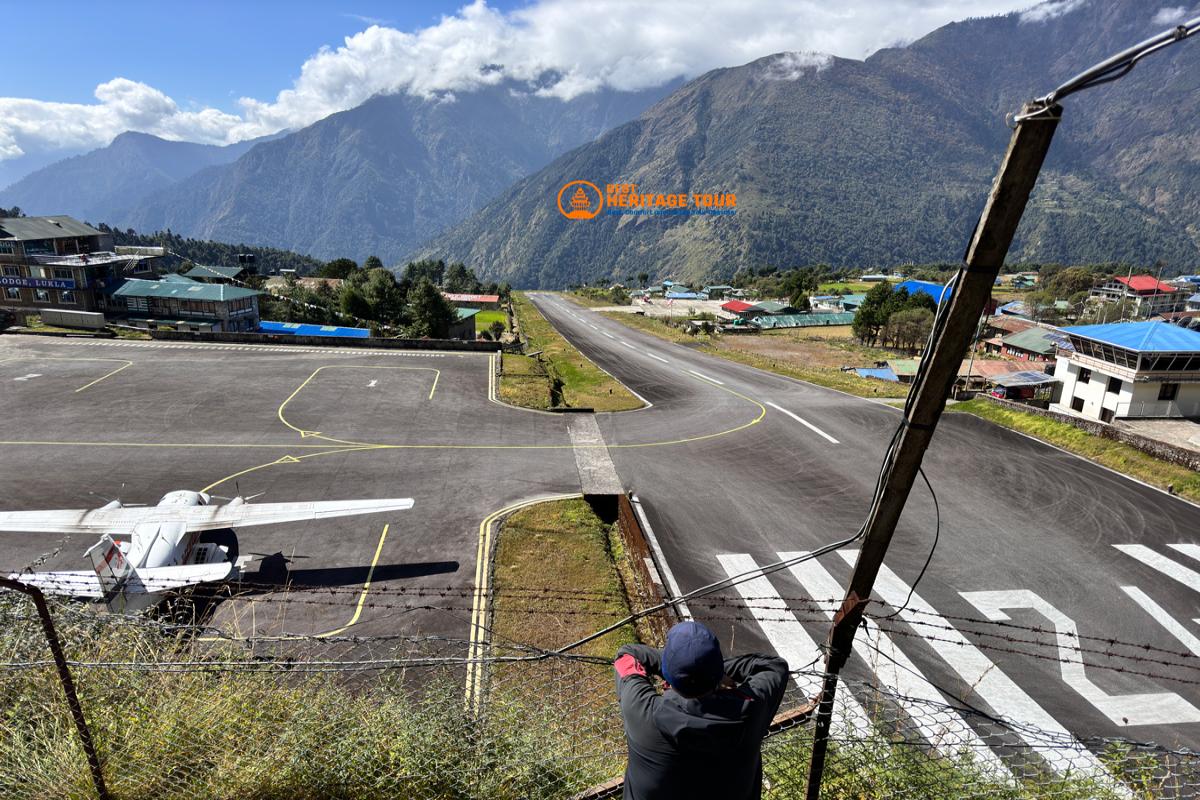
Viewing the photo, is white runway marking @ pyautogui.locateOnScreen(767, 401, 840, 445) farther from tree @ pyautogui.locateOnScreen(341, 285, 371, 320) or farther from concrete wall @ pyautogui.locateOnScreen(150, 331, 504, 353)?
tree @ pyautogui.locateOnScreen(341, 285, 371, 320)

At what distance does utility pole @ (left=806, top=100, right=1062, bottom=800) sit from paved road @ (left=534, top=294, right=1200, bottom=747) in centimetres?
903

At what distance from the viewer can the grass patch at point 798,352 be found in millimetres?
51219

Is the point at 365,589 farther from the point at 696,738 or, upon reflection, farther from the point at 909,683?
the point at 696,738

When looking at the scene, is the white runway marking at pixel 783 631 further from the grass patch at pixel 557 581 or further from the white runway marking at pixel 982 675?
the grass patch at pixel 557 581

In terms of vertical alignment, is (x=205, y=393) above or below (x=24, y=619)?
below

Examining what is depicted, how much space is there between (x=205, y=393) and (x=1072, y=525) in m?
49.1

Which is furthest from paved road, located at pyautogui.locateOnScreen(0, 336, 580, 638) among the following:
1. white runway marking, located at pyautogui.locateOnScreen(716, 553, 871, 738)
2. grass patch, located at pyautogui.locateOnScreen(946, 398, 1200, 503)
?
grass patch, located at pyautogui.locateOnScreen(946, 398, 1200, 503)

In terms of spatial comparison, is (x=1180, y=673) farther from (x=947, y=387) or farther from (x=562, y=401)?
(x=562, y=401)

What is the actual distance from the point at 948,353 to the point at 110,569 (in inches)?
779

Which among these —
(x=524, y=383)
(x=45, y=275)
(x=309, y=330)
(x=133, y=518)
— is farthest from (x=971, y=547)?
(x=45, y=275)

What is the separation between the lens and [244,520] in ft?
64.4

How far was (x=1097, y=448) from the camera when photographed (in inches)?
1235

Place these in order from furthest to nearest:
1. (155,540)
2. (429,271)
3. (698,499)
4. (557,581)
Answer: (429,271)
(698,499)
(557,581)
(155,540)

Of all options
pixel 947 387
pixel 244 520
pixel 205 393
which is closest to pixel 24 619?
pixel 244 520
